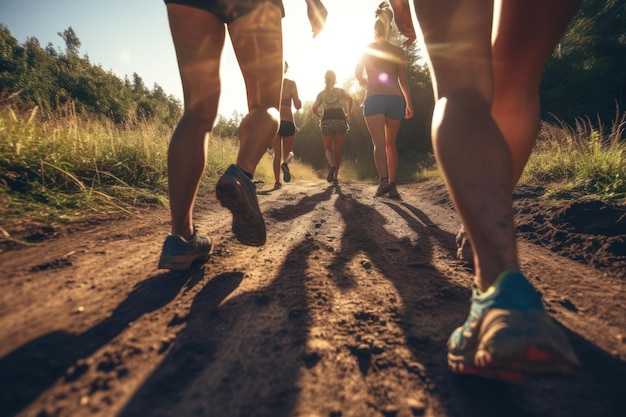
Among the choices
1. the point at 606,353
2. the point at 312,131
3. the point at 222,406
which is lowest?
the point at 222,406

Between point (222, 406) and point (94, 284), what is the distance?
84 centimetres

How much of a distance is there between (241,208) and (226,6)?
95cm

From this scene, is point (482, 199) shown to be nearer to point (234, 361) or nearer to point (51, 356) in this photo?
point (234, 361)

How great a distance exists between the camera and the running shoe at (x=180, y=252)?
1261mm

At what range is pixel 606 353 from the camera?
0.81m

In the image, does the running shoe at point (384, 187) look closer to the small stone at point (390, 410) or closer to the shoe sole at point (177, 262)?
the shoe sole at point (177, 262)

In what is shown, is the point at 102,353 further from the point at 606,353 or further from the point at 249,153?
the point at 606,353

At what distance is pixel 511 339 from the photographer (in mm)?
562

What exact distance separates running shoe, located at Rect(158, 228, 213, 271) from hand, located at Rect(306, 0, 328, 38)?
150 cm

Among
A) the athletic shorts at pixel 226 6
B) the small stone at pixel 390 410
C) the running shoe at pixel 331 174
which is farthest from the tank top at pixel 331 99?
the small stone at pixel 390 410

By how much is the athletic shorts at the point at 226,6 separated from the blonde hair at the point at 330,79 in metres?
5.15

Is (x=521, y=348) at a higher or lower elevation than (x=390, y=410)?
higher

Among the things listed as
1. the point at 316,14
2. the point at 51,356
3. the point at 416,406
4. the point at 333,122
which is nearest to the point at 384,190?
the point at 316,14

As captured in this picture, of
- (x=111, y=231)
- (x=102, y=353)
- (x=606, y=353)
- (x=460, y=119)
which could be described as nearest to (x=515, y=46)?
(x=460, y=119)
